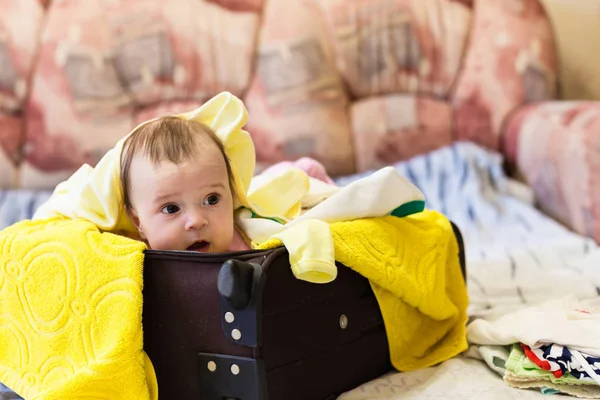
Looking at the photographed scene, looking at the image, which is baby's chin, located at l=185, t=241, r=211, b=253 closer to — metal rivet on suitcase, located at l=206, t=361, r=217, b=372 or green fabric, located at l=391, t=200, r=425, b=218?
metal rivet on suitcase, located at l=206, t=361, r=217, b=372

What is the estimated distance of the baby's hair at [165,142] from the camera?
1111 mm

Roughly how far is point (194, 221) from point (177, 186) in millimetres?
58

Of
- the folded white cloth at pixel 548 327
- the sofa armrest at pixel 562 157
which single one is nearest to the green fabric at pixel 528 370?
the folded white cloth at pixel 548 327

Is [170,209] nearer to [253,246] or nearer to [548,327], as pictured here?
[253,246]

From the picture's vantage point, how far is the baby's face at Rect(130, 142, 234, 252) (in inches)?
43.3

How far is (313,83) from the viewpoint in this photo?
2.30 metres

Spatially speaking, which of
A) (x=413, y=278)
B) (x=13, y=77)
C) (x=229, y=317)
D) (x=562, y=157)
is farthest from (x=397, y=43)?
(x=229, y=317)

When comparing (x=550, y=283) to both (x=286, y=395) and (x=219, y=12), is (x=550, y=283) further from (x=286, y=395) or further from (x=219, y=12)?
(x=219, y=12)

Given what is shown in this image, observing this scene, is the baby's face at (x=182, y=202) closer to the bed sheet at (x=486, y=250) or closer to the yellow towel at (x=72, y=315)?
the yellow towel at (x=72, y=315)

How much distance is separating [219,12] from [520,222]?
1142 millimetres

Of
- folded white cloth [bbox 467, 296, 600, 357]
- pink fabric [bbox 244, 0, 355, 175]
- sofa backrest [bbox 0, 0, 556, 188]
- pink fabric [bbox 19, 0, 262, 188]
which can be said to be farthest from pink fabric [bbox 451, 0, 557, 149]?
folded white cloth [bbox 467, 296, 600, 357]

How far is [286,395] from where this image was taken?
1002 millimetres

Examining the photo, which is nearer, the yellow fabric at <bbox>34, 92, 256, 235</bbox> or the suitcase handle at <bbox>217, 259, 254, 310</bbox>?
the suitcase handle at <bbox>217, 259, 254, 310</bbox>

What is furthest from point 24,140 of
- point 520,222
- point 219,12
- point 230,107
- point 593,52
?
point 593,52
